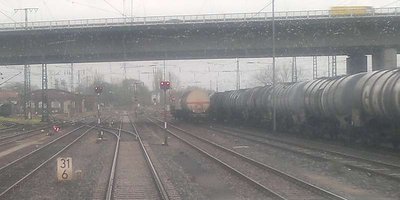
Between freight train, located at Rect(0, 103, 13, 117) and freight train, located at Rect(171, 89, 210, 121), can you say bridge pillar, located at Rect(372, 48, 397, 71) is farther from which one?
freight train, located at Rect(0, 103, 13, 117)

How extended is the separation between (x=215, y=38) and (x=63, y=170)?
106 ft

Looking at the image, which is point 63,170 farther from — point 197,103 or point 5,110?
point 5,110

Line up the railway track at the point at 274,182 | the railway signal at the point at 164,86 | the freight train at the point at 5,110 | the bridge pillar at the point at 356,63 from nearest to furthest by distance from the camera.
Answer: the railway track at the point at 274,182 → the railway signal at the point at 164,86 → the bridge pillar at the point at 356,63 → the freight train at the point at 5,110

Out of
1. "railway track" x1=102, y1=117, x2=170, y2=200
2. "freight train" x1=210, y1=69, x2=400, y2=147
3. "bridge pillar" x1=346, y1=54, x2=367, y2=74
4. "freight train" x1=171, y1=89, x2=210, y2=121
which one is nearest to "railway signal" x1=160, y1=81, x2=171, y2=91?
"railway track" x1=102, y1=117, x2=170, y2=200

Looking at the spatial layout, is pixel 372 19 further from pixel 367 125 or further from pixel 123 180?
pixel 123 180

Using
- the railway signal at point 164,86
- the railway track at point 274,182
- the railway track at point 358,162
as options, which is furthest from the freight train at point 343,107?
the railway signal at point 164,86

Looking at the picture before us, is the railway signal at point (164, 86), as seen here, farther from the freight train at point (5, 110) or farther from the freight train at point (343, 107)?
the freight train at point (5, 110)

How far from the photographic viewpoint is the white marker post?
1353 cm

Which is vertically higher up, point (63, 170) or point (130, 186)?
point (63, 170)

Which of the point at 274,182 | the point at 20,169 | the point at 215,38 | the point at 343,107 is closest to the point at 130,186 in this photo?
the point at 274,182

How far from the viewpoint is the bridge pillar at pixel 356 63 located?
46.4 meters

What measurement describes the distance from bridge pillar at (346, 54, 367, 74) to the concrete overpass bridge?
4 centimetres

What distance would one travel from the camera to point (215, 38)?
4453 cm

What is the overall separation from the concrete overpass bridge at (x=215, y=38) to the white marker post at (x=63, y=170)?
3023 cm
